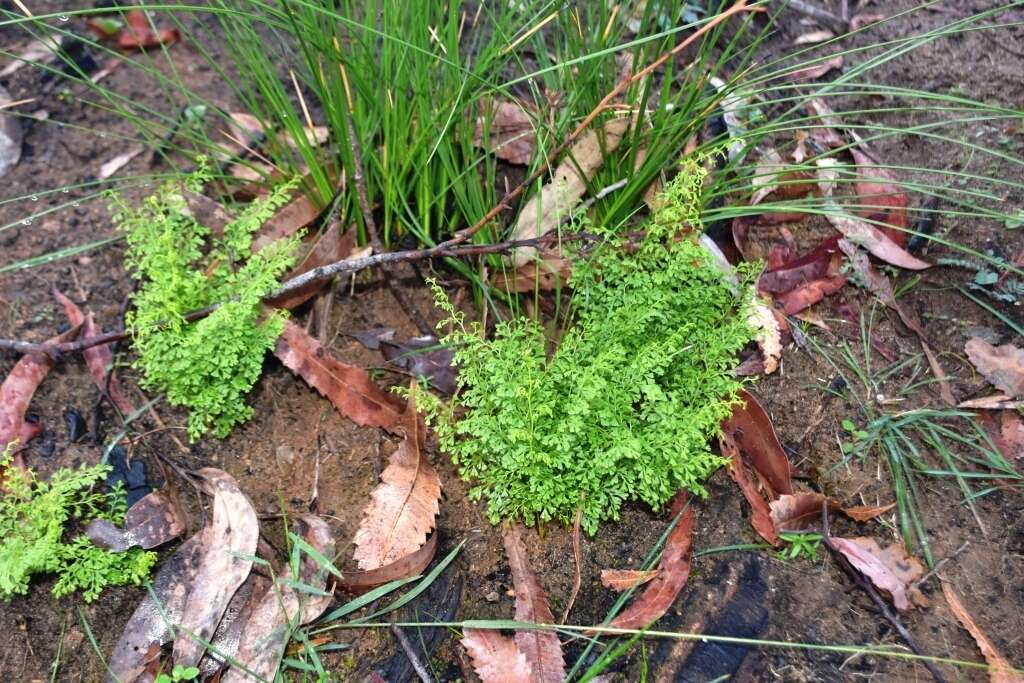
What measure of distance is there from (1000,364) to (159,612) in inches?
95.9

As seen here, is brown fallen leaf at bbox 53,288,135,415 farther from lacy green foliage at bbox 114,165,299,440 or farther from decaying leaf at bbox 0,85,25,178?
decaying leaf at bbox 0,85,25,178

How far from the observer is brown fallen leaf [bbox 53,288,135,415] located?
2332 mm

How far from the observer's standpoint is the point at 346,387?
2.35m

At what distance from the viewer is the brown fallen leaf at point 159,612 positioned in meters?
1.94

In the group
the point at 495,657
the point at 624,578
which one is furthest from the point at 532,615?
the point at 624,578

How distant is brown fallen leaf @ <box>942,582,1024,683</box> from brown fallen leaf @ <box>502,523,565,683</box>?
0.99 meters

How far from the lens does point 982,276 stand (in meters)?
2.48

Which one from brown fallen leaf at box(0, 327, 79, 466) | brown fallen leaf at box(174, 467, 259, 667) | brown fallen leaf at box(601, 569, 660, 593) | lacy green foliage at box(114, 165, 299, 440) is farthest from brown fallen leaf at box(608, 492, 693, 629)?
brown fallen leaf at box(0, 327, 79, 466)

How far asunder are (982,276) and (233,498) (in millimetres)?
2308

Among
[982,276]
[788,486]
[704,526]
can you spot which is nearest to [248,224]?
[704,526]

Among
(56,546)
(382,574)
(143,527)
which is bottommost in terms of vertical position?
(382,574)

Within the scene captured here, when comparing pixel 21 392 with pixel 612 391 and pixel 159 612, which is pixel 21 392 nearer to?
pixel 159 612

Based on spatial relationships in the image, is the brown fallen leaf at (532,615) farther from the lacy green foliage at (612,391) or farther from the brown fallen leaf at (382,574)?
the brown fallen leaf at (382,574)

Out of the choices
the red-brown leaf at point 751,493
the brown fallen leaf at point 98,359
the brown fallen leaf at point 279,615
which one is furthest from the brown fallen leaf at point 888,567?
the brown fallen leaf at point 98,359
